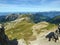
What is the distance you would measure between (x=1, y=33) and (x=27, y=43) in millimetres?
19844

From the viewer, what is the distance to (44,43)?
298 ft

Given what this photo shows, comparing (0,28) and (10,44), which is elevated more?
(0,28)

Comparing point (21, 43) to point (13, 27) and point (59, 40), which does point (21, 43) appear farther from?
point (13, 27)

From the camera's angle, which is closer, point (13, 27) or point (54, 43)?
point (54, 43)

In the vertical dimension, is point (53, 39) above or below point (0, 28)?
below

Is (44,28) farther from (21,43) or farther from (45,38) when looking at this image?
(21,43)

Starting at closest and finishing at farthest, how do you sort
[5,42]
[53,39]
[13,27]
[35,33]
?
[5,42] < [53,39] < [35,33] < [13,27]

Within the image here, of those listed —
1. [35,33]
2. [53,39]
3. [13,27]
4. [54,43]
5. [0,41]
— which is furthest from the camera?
[13,27]

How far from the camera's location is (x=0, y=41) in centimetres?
7744

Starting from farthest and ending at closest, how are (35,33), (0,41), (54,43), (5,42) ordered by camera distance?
(35,33) < (54,43) < (5,42) < (0,41)

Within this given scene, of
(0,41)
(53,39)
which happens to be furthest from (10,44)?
(53,39)

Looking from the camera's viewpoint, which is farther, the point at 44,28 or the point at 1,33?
the point at 44,28

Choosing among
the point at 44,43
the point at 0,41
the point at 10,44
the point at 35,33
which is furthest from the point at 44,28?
the point at 0,41

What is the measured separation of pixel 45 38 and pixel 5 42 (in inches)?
1002
